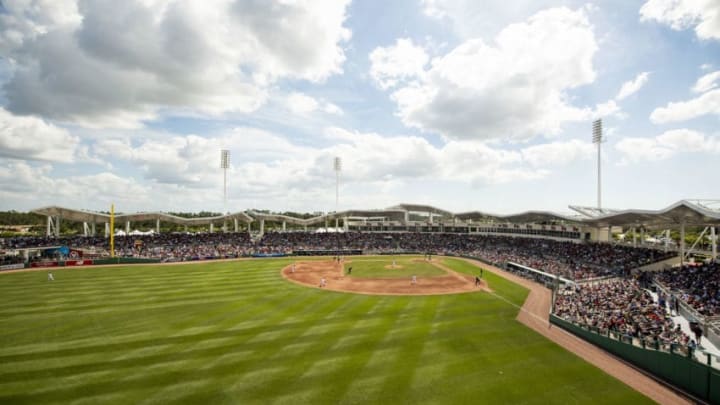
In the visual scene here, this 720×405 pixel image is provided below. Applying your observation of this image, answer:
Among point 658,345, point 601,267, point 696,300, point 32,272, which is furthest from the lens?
point 32,272

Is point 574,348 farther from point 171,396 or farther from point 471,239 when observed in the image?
point 471,239

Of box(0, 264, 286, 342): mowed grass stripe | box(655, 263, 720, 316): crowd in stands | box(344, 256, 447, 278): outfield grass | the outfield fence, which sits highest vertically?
box(655, 263, 720, 316): crowd in stands

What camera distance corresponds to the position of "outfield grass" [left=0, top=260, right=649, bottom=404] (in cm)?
1238

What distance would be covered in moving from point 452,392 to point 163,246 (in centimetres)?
5895

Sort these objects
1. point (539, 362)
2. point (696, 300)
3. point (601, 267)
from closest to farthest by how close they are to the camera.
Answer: point (539, 362) → point (696, 300) → point (601, 267)

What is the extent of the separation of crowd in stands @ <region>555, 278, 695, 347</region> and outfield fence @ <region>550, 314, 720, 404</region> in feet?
0.88

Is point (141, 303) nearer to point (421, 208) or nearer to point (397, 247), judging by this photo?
point (397, 247)

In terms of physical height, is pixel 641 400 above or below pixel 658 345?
below

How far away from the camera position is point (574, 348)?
1736 centimetres

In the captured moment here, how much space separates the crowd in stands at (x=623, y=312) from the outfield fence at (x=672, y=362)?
10.6 inches

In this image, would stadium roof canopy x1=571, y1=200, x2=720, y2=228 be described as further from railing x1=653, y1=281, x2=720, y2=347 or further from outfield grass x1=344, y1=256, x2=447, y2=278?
outfield grass x1=344, y1=256, x2=447, y2=278

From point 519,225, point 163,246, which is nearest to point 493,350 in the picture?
point 519,225

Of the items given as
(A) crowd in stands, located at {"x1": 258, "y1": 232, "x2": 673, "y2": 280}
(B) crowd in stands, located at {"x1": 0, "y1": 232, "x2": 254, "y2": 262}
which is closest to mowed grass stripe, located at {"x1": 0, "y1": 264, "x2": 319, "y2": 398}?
(A) crowd in stands, located at {"x1": 258, "y1": 232, "x2": 673, "y2": 280}

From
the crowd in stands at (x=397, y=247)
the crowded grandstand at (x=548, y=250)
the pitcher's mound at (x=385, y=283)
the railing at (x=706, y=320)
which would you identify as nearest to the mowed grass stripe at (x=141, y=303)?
the pitcher's mound at (x=385, y=283)
